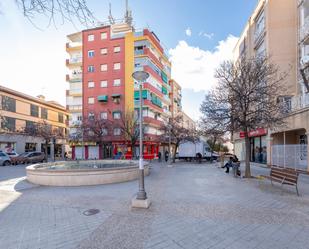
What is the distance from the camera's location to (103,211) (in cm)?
668

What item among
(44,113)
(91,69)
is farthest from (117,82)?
(44,113)

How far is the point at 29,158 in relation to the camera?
96.7 ft

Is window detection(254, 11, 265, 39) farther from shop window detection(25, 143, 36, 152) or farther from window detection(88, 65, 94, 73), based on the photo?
shop window detection(25, 143, 36, 152)

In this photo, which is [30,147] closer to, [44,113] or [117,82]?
[44,113]

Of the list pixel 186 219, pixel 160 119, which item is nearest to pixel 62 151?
pixel 160 119

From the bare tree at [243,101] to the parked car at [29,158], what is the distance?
24855 millimetres

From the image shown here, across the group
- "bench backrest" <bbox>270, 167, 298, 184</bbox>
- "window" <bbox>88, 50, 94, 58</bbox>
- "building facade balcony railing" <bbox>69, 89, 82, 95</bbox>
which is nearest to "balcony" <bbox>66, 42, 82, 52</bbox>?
"window" <bbox>88, 50, 94, 58</bbox>

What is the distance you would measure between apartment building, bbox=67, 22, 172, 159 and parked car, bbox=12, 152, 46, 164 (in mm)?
8225

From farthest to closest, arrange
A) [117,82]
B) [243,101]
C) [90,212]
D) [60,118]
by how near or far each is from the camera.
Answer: [60,118]
[117,82]
[243,101]
[90,212]

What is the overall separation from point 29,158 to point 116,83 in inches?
740

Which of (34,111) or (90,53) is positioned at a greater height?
(90,53)

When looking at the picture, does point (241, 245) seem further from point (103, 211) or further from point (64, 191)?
point (64, 191)

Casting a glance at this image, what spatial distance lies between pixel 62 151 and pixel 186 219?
52.8 metres

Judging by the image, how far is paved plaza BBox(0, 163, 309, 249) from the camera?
4.57 meters
